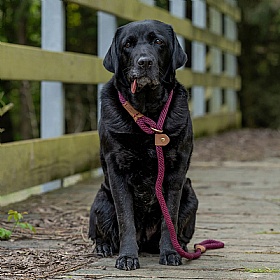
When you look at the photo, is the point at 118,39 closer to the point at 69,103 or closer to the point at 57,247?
the point at 57,247

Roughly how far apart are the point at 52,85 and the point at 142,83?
2.35 metres

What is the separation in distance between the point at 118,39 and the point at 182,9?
18.6 ft

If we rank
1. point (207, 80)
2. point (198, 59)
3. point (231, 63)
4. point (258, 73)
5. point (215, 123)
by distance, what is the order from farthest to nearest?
point (258, 73), point (231, 63), point (215, 123), point (207, 80), point (198, 59)

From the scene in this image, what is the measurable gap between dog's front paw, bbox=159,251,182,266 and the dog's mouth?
707mm

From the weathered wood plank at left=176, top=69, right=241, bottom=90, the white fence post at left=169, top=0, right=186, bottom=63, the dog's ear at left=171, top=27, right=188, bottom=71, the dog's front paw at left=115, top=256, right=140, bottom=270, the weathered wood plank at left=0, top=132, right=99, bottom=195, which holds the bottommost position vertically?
the dog's front paw at left=115, top=256, right=140, bottom=270

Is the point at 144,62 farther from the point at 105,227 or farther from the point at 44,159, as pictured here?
the point at 44,159

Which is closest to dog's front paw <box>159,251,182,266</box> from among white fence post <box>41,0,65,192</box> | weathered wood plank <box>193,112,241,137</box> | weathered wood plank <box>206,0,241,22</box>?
white fence post <box>41,0,65,192</box>

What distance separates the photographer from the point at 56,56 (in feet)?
17.0

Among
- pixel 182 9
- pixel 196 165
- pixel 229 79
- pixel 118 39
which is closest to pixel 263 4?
pixel 229 79

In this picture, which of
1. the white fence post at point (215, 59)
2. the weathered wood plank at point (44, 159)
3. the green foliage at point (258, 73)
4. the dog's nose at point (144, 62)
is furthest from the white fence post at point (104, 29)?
the green foliage at point (258, 73)

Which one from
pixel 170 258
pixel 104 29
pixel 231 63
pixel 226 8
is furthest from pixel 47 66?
pixel 231 63

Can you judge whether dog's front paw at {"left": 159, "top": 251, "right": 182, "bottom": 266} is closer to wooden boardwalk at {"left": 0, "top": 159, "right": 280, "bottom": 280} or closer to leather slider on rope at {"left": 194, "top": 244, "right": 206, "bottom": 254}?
wooden boardwalk at {"left": 0, "top": 159, "right": 280, "bottom": 280}

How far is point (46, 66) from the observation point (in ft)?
16.5

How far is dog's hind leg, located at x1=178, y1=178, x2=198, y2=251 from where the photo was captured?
3.31 meters
